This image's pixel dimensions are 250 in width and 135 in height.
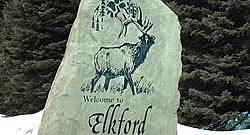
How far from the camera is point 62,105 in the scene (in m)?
4.68

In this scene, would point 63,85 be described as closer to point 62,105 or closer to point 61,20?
point 62,105

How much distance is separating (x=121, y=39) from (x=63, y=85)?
2.87ft

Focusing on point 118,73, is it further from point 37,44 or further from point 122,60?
point 37,44

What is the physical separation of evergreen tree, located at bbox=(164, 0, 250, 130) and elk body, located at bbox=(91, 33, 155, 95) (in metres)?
2.55

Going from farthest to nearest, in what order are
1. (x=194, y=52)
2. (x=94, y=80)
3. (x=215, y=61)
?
1. (x=194, y=52)
2. (x=215, y=61)
3. (x=94, y=80)

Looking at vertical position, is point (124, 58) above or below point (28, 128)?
above

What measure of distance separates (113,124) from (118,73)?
1.93 ft

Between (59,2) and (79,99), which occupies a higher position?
(59,2)

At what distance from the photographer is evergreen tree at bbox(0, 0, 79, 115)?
9.23 metres

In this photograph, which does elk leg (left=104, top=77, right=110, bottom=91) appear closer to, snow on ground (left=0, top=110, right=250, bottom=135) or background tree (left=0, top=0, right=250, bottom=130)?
snow on ground (left=0, top=110, right=250, bottom=135)

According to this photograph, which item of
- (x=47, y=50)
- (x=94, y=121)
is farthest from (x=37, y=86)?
(x=94, y=121)

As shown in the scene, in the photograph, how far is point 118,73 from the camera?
16.2ft

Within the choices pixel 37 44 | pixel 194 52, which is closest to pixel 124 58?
pixel 194 52

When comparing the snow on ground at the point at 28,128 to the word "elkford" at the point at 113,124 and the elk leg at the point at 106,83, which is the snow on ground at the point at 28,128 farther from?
the elk leg at the point at 106,83
